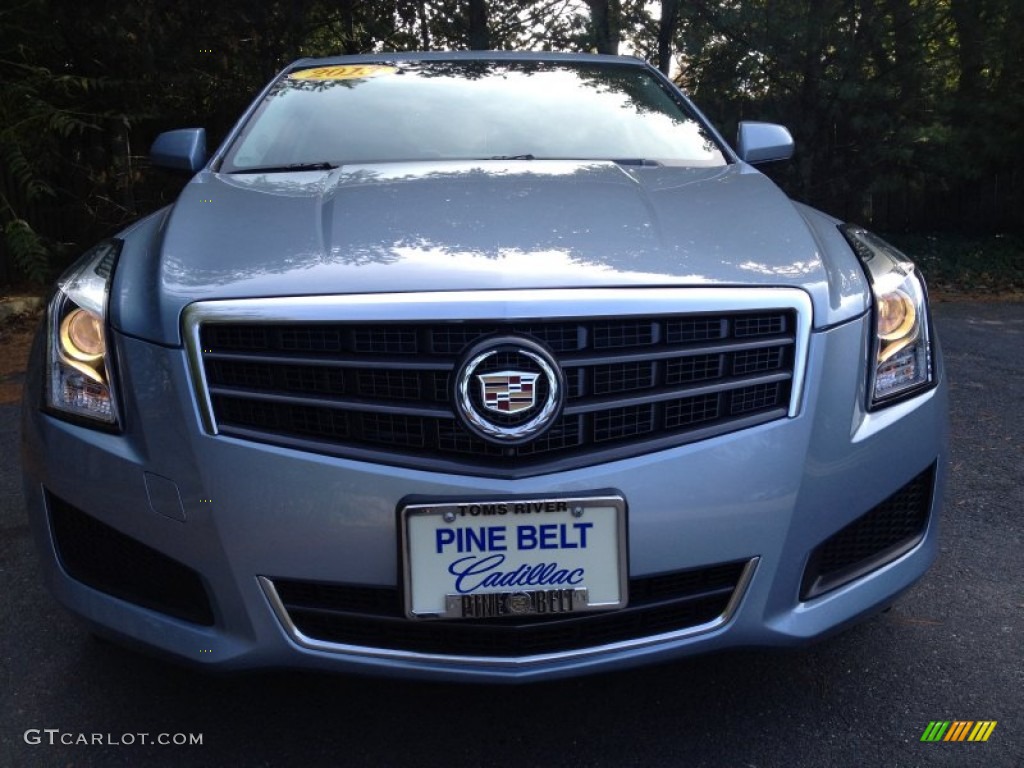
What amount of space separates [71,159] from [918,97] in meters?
8.63

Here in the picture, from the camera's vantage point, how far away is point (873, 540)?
2080 millimetres

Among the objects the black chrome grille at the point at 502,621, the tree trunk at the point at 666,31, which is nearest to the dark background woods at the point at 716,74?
the tree trunk at the point at 666,31

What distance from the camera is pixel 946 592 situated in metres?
2.73

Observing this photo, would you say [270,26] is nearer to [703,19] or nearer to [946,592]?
[703,19]

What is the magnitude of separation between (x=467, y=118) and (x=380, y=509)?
5.90 ft

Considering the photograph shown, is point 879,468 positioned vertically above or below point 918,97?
above

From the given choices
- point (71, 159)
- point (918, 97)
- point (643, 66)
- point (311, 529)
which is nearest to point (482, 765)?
point (311, 529)

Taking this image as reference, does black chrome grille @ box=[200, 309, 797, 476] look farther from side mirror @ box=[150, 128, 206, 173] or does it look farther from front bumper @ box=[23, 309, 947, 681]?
side mirror @ box=[150, 128, 206, 173]

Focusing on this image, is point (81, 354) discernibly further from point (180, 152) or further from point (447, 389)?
point (180, 152)

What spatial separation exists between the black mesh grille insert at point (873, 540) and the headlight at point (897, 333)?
21 cm
